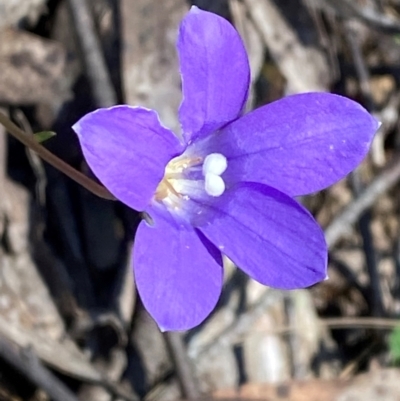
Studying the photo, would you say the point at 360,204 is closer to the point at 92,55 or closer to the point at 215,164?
the point at 92,55

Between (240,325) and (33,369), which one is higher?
(33,369)

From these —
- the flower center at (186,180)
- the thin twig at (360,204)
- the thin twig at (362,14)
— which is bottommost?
the thin twig at (360,204)

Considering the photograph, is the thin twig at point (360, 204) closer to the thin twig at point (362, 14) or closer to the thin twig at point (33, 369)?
the thin twig at point (362, 14)

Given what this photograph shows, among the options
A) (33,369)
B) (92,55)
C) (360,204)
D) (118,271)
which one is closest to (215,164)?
(92,55)

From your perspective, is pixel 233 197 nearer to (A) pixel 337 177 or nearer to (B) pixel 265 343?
(A) pixel 337 177

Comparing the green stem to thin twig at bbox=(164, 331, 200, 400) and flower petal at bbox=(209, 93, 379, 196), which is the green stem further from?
thin twig at bbox=(164, 331, 200, 400)

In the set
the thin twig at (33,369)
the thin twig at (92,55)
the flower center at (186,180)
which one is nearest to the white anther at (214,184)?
the flower center at (186,180)

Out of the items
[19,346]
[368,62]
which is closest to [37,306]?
[19,346]
